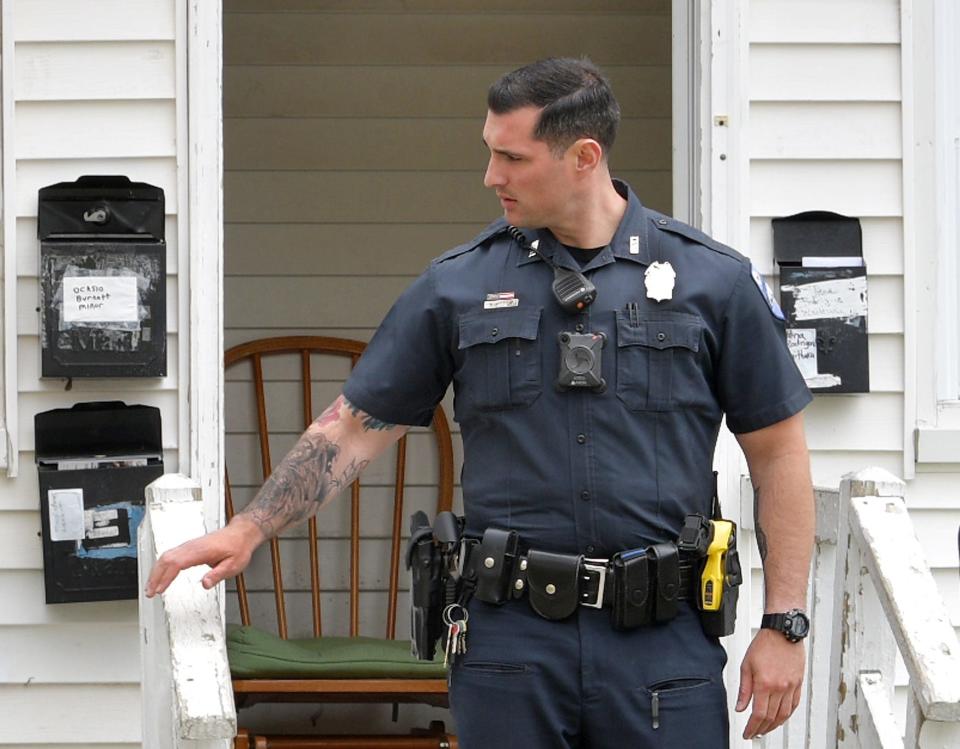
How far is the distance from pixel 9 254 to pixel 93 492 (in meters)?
0.63

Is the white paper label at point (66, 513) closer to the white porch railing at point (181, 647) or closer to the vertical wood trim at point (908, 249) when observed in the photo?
the white porch railing at point (181, 647)

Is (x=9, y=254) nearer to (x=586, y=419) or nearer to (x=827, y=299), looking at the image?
(x=586, y=419)

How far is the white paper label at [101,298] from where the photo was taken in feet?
12.3

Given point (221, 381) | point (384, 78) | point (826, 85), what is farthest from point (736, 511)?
point (384, 78)

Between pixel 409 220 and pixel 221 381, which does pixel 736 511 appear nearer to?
pixel 221 381

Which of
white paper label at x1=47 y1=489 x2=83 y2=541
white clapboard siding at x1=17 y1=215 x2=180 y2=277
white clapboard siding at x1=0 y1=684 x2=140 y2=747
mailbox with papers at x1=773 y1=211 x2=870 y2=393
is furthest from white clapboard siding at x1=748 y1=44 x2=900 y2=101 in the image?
white clapboard siding at x1=0 y1=684 x2=140 y2=747

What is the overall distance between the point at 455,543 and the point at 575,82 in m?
0.82

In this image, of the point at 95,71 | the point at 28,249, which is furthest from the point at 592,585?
the point at 95,71

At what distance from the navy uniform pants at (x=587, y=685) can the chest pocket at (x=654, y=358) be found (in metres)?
0.36

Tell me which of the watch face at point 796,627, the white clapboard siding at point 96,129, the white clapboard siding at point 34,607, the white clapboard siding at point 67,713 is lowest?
the white clapboard siding at point 67,713

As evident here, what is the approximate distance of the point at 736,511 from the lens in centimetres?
389

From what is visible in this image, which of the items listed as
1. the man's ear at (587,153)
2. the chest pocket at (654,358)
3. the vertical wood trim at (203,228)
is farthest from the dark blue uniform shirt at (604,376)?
the vertical wood trim at (203,228)

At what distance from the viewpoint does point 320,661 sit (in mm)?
4484

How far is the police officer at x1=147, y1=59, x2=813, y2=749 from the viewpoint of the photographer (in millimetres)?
2488
